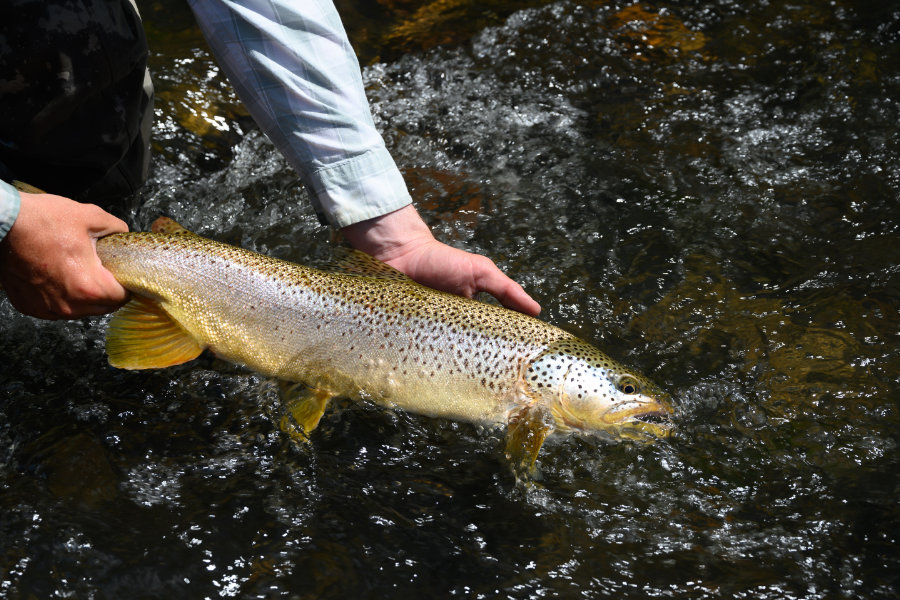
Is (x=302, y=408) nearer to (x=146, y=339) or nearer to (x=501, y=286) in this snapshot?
(x=146, y=339)

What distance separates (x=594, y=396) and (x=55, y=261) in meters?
1.75

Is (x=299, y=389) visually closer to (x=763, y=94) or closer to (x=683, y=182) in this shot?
(x=683, y=182)

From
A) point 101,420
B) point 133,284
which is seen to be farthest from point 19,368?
point 133,284

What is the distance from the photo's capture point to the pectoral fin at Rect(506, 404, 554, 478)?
8.28ft

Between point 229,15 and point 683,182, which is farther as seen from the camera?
point 683,182

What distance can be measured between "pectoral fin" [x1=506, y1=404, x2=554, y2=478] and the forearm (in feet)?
3.23

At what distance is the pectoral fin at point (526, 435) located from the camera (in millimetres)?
2523

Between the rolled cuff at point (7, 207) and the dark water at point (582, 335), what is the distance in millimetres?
780

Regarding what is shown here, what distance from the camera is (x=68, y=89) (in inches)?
116

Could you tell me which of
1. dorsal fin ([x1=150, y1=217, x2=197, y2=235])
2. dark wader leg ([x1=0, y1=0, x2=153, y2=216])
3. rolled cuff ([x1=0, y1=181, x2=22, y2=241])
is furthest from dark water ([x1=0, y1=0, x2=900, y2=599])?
rolled cuff ([x1=0, y1=181, x2=22, y2=241])

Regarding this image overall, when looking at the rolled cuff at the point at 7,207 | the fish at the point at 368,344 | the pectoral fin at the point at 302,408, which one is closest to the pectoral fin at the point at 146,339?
the fish at the point at 368,344

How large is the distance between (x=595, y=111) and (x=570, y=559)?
3.06m

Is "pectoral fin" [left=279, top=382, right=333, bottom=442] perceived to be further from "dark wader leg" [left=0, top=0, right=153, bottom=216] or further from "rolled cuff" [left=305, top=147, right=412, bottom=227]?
"dark wader leg" [left=0, top=0, right=153, bottom=216]

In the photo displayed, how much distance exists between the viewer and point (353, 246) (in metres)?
3.20
